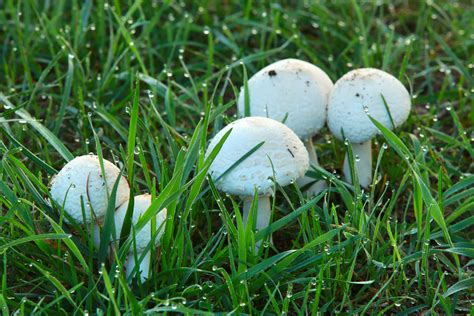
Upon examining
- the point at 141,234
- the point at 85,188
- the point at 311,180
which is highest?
the point at 85,188

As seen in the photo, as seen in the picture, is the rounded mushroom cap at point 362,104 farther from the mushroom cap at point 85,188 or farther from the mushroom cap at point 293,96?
the mushroom cap at point 85,188

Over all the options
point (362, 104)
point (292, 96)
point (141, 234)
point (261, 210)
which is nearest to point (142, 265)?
point (141, 234)

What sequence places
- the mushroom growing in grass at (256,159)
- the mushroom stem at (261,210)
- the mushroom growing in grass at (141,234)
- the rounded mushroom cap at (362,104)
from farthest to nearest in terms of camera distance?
the rounded mushroom cap at (362,104) < the mushroom stem at (261,210) < the mushroom growing in grass at (256,159) < the mushroom growing in grass at (141,234)

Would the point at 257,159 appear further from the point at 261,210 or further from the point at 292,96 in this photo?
the point at 292,96

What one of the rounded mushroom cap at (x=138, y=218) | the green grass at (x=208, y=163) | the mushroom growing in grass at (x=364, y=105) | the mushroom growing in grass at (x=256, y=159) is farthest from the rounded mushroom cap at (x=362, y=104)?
the rounded mushroom cap at (x=138, y=218)

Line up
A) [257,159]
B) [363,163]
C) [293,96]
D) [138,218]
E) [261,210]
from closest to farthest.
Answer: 1. [138,218]
2. [257,159]
3. [261,210]
4. [293,96]
5. [363,163]
